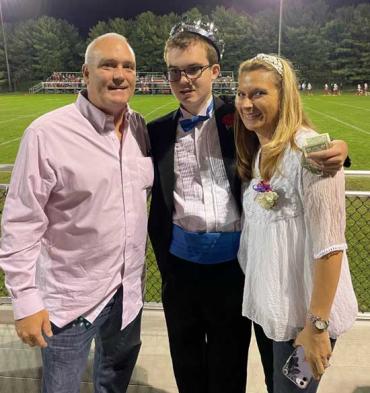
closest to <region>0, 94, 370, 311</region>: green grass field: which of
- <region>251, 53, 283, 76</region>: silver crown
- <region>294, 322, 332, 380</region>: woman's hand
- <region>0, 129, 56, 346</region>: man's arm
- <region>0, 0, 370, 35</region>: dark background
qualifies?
<region>251, 53, 283, 76</region>: silver crown

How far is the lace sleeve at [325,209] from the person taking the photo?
5.18 feet

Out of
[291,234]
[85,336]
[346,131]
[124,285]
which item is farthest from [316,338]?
[346,131]

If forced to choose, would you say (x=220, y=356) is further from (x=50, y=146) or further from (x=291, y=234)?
(x=50, y=146)

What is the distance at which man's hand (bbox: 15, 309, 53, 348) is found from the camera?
6.41 feet

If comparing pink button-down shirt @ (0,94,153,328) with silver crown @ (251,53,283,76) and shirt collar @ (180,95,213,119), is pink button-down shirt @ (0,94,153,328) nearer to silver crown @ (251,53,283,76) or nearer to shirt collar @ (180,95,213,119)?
shirt collar @ (180,95,213,119)

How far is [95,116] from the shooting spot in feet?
6.67

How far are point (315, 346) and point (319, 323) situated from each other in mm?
115

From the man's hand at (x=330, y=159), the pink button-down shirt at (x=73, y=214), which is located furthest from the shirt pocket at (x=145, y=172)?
the man's hand at (x=330, y=159)

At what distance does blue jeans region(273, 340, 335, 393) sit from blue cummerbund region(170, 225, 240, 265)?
0.50m

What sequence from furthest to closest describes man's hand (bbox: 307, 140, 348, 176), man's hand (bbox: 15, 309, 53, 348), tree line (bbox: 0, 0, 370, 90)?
1. tree line (bbox: 0, 0, 370, 90)
2. man's hand (bbox: 15, 309, 53, 348)
3. man's hand (bbox: 307, 140, 348, 176)

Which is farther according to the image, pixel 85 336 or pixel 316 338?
pixel 85 336

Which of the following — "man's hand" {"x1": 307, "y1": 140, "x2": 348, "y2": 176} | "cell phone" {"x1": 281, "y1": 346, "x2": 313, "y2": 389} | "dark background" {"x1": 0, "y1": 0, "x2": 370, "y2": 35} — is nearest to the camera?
"man's hand" {"x1": 307, "y1": 140, "x2": 348, "y2": 176}

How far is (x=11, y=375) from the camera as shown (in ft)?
9.30

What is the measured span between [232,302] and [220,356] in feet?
1.21
